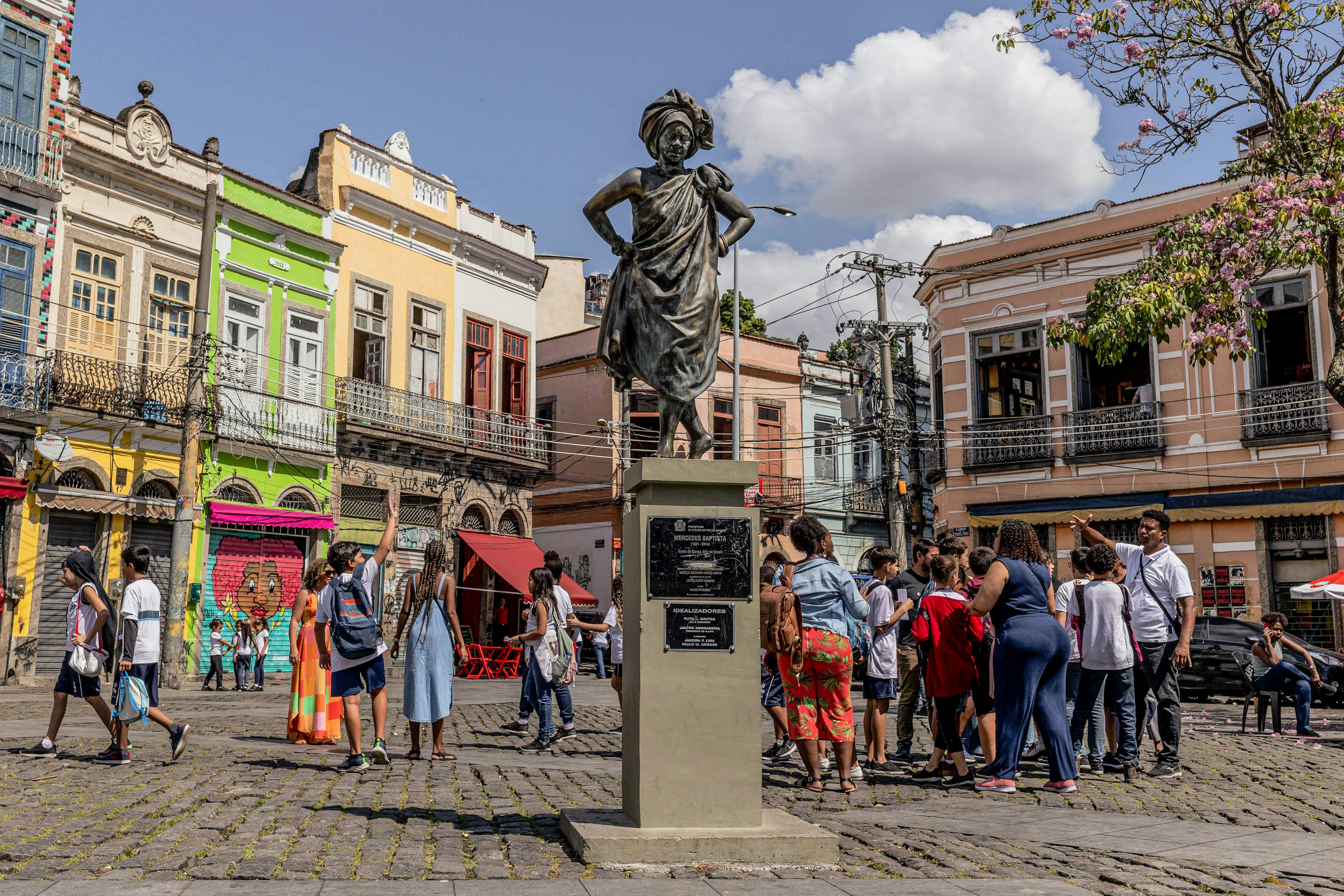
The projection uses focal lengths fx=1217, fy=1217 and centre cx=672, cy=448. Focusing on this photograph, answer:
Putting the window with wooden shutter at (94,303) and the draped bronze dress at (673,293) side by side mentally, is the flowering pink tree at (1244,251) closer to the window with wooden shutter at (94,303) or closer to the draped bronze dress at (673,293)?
the draped bronze dress at (673,293)

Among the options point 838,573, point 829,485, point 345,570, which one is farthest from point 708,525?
point 829,485

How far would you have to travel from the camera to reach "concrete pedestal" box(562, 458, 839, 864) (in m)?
5.54

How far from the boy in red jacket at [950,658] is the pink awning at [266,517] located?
55.6 ft

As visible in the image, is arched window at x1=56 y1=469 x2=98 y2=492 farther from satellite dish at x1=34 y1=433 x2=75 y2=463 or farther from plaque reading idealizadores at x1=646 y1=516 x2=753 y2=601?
plaque reading idealizadores at x1=646 y1=516 x2=753 y2=601

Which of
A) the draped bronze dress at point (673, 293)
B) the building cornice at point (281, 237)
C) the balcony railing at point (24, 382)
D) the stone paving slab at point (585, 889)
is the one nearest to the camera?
the stone paving slab at point (585, 889)

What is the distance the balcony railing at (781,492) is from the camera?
36375 mm

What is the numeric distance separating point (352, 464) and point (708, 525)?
2054 centimetres

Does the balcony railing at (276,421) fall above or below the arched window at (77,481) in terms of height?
above

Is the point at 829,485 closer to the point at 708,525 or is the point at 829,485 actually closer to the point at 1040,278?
the point at 1040,278

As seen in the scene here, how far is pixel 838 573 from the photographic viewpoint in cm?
807

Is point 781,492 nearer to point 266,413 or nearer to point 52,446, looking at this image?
point 266,413

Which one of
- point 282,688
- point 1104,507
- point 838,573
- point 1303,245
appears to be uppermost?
point 1303,245

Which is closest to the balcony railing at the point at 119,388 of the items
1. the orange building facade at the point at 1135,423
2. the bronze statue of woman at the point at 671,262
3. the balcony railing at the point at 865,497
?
the bronze statue of woman at the point at 671,262

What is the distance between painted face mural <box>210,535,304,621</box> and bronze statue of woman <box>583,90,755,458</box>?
1790 centimetres
